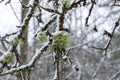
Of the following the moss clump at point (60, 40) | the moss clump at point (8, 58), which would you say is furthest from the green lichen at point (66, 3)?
the moss clump at point (8, 58)

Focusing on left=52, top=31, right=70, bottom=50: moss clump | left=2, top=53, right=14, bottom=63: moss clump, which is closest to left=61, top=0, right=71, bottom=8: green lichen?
left=52, top=31, right=70, bottom=50: moss clump

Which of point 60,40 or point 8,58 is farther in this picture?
point 8,58

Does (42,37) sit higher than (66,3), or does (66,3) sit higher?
(66,3)

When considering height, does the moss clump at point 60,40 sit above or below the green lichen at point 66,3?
below

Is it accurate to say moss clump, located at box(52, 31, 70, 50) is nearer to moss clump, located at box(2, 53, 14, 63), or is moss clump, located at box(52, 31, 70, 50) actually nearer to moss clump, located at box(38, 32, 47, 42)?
moss clump, located at box(38, 32, 47, 42)

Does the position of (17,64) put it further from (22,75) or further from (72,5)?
(72,5)

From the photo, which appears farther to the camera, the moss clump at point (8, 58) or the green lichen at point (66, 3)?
the moss clump at point (8, 58)

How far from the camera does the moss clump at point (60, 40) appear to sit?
1258mm

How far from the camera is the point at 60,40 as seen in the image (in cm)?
126

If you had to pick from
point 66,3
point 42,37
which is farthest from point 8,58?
point 66,3

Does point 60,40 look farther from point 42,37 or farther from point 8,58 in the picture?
point 8,58

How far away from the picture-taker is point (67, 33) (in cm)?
128

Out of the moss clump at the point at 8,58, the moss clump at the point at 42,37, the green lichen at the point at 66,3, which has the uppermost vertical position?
the green lichen at the point at 66,3

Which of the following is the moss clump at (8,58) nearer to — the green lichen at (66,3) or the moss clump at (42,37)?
the moss clump at (42,37)
